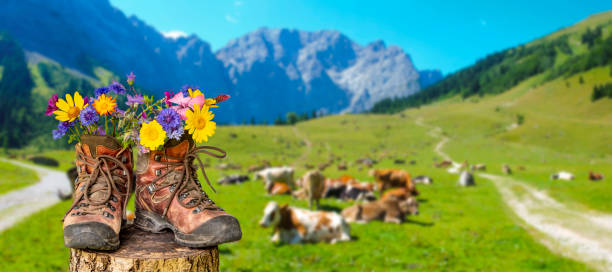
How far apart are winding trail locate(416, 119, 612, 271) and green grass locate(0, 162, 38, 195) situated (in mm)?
33101

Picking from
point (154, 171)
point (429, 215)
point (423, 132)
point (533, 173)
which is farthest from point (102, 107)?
point (423, 132)

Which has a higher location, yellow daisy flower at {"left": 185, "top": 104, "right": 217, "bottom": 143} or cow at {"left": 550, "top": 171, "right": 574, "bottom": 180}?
yellow daisy flower at {"left": 185, "top": 104, "right": 217, "bottom": 143}

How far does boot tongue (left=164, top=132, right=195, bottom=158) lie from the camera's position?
3.68 meters

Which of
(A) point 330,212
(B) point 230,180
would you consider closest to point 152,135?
(A) point 330,212

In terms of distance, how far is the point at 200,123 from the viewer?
3572 mm

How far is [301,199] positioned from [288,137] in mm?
79569

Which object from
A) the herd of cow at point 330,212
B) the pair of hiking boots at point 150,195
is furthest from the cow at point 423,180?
the pair of hiking boots at point 150,195

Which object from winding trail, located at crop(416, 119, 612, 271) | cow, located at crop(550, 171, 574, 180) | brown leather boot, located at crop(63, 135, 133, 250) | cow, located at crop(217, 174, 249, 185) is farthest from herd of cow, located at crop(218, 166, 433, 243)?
cow, located at crop(550, 171, 574, 180)

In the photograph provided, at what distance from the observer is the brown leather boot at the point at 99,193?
3191 millimetres

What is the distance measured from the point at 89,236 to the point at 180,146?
3.78 feet

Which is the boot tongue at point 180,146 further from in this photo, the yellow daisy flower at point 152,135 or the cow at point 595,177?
the cow at point 595,177

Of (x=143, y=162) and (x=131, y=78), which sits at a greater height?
(x=131, y=78)

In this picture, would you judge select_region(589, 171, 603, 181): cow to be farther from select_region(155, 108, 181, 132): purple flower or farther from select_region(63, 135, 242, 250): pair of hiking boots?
select_region(155, 108, 181, 132): purple flower

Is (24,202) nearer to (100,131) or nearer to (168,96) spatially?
(100,131)
